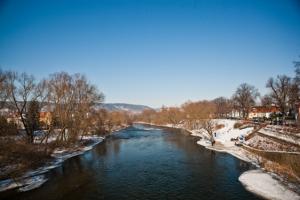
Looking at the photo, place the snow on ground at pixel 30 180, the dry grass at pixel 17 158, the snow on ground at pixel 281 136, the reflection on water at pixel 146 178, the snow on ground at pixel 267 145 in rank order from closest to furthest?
the reflection on water at pixel 146 178 → the snow on ground at pixel 30 180 → the dry grass at pixel 17 158 → the snow on ground at pixel 267 145 → the snow on ground at pixel 281 136

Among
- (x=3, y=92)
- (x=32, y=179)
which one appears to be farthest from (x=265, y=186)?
(x=3, y=92)

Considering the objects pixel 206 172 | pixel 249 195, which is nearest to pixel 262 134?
pixel 206 172

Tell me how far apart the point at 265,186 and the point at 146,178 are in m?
12.0

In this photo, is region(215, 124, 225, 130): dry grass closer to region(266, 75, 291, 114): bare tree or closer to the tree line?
region(266, 75, 291, 114): bare tree

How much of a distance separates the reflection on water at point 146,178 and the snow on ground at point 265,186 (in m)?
0.91

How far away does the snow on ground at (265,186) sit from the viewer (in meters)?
19.5

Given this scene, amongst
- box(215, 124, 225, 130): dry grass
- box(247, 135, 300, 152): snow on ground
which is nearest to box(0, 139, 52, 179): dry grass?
box(247, 135, 300, 152): snow on ground

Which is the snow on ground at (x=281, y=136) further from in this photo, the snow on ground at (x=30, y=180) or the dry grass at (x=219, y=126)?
the snow on ground at (x=30, y=180)

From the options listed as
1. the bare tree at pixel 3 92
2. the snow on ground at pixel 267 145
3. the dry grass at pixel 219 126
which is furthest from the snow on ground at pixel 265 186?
the dry grass at pixel 219 126

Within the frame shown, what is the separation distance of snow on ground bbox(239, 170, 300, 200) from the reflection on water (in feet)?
2.99

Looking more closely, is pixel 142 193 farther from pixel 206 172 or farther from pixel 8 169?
pixel 8 169

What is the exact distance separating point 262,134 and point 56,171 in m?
35.1

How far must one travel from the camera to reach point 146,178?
25.6 m

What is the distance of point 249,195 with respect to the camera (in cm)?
2044
